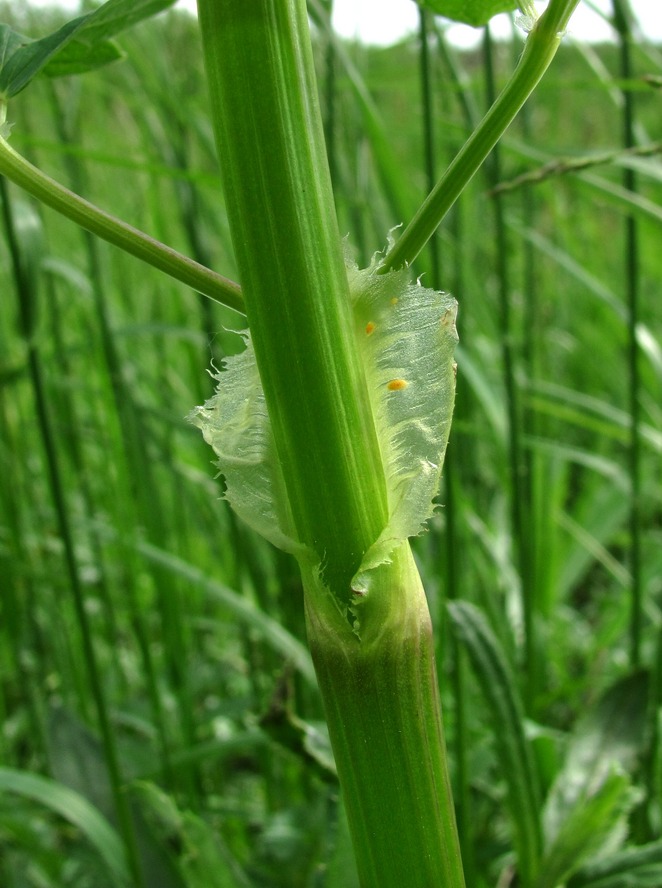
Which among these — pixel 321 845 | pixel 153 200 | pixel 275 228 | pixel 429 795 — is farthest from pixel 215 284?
pixel 153 200

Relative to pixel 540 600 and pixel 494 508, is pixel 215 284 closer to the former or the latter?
pixel 540 600

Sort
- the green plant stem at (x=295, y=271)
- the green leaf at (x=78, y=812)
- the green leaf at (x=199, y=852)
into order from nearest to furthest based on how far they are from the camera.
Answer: the green plant stem at (x=295, y=271) < the green leaf at (x=199, y=852) < the green leaf at (x=78, y=812)

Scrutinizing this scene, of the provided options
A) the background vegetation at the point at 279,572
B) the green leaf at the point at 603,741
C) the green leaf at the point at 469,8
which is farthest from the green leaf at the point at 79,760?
Answer: the green leaf at the point at 469,8

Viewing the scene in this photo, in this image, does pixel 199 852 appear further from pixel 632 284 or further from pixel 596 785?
pixel 632 284

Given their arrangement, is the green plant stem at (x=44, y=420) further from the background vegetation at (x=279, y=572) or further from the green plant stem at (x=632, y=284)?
the green plant stem at (x=632, y=284)

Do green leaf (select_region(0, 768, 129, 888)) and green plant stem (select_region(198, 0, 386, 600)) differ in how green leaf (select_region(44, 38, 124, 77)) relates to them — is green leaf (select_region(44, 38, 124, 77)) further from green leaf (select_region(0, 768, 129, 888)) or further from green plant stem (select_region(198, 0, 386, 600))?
green leaf (select_region(0, 768, 129, 888))

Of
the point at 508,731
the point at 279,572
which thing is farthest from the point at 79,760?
the point at 508,731
